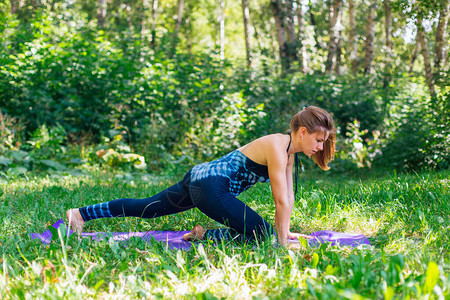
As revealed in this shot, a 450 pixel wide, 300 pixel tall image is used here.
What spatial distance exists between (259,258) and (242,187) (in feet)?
3.14

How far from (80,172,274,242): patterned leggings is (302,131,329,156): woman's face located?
0.66 metres

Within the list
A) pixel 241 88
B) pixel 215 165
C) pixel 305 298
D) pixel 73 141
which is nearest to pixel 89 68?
pixel 73 141

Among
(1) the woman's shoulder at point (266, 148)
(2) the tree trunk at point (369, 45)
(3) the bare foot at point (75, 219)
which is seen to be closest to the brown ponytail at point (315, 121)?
(1) the woman's shoulder at point (266, 148)

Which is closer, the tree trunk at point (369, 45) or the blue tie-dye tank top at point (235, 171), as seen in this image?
the blue tie-dye tank top at point (235, 171)

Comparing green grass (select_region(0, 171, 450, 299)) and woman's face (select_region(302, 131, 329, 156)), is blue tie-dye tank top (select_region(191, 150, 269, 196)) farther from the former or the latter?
green grass (select_region(0, 171, 450, 299))

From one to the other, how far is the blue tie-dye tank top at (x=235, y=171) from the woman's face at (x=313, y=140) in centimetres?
37

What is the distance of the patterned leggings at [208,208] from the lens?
10.2 feet

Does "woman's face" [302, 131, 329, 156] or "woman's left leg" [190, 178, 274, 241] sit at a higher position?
"woman's face" [302, 131, 329, 156]

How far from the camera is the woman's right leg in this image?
11.2 ft

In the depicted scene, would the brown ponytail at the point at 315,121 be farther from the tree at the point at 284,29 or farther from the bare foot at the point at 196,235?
the tree at the point at 284,29

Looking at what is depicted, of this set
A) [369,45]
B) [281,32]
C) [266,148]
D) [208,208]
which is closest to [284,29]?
[281,32]

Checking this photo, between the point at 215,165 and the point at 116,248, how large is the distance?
1012mm

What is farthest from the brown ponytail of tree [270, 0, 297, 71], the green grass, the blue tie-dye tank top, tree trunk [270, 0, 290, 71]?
tree trunk [270, 0, 290, 71]

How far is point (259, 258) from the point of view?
8.29 feet
